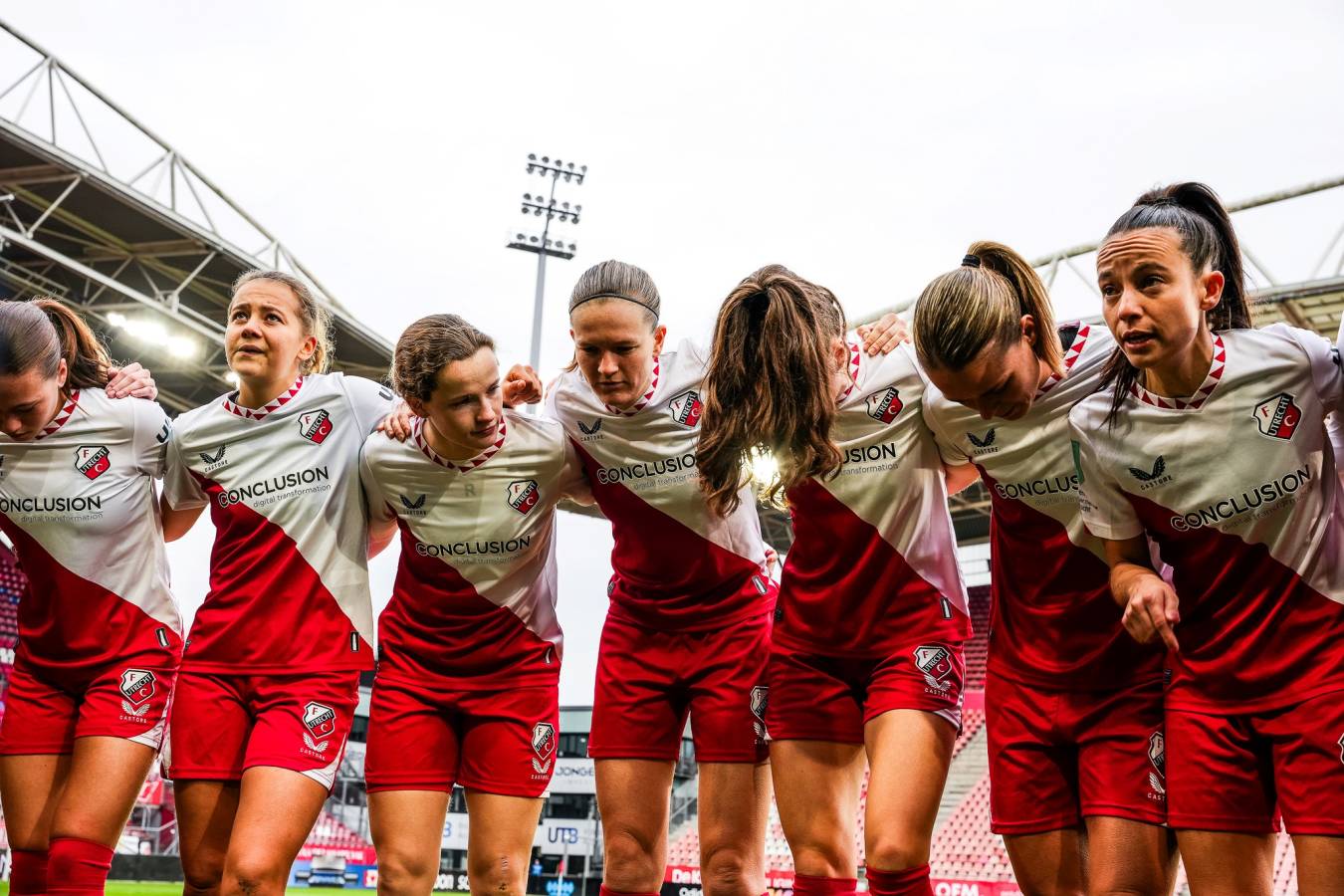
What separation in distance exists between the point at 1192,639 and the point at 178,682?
320 centimetres

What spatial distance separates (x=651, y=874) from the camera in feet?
12.9

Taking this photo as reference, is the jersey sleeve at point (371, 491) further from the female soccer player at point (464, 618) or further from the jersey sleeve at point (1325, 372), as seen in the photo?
the jersey sleeve at point (1325, 372)

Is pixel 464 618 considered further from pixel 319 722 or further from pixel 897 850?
pixel 897 850

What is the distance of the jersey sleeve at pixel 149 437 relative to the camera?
14.4 feet

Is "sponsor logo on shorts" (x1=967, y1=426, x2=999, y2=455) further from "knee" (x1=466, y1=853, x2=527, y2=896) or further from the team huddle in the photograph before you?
"knee" (x1=466, y1=853, x2=527, y2=896)

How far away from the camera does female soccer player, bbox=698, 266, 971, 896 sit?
3.61m

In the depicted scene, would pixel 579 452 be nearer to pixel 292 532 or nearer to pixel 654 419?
pixel 654 419

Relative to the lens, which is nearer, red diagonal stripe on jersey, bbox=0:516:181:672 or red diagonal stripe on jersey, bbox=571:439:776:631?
red diagonal stripe on jersey, bbox=571:439:776:631

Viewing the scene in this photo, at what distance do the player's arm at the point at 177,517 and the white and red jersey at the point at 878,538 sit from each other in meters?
2.30

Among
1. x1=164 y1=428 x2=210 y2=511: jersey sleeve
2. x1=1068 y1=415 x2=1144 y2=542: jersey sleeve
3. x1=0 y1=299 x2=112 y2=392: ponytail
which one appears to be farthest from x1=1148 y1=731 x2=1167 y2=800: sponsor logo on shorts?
x1=0 y1=299 x2=112 y2=392: ponytail

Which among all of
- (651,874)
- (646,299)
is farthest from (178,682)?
(646,299)

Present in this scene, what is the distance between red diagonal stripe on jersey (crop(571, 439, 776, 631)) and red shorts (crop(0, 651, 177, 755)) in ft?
5.47

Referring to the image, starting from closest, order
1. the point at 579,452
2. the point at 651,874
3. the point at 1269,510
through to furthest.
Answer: the point at 1269,510 → the point at 651,874 → the point at 579,452

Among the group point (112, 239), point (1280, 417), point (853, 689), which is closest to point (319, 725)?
point (853, 689)
